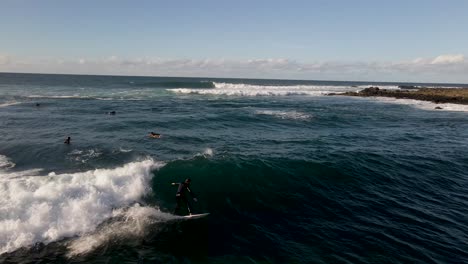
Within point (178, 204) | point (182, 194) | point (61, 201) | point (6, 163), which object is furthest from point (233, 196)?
point (6, 163)

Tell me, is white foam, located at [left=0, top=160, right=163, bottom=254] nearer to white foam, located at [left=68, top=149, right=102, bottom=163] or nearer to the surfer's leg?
the surfer's leg

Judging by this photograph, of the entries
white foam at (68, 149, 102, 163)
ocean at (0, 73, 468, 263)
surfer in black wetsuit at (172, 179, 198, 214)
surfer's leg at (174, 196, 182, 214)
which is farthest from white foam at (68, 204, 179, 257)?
white foam at (68, 149, 102, 163)

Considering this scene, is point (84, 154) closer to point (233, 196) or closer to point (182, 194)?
point (182, 194)

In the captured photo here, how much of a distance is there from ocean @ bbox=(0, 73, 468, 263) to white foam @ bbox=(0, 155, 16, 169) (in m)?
0.11

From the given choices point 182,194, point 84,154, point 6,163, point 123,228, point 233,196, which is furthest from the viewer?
point 84,154

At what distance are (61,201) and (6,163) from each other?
9.21 meters

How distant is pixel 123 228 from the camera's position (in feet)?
41.3

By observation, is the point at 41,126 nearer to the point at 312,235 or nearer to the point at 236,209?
the point at 236,209

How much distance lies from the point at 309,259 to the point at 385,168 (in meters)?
12.4

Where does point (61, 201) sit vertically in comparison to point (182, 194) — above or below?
below

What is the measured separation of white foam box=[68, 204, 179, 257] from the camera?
37.6 ft

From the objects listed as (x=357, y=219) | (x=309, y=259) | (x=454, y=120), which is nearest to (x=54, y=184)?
(x=309, y=259)

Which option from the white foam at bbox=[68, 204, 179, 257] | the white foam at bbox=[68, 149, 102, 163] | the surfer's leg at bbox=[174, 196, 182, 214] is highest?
the white foam at bbox=[68, 149, 102, 163]

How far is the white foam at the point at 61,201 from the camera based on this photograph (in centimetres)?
1195
